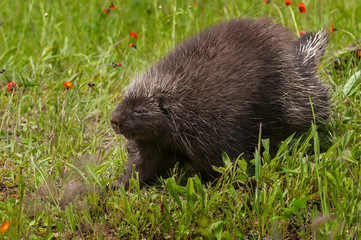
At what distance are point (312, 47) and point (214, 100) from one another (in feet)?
5.45

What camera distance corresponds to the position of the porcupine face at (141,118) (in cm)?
A: 446

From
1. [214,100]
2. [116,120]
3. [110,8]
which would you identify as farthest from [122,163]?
[110,8]

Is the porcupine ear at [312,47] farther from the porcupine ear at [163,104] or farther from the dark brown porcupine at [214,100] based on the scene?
the porcupine ear at [163,104]

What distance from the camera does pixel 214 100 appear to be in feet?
14.6

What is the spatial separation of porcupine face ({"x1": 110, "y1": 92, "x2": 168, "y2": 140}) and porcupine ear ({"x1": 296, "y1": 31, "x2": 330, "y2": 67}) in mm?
1668

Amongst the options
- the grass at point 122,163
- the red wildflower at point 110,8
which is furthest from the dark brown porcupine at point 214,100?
the red wildflower at point 110,8

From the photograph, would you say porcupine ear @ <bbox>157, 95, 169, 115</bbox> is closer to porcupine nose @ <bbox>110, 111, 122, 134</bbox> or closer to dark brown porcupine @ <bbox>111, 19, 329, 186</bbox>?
dark brown porcupine @ <bbox>111, 19, 329, 186</bbox>

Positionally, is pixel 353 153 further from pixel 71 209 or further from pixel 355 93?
pixel 71 209

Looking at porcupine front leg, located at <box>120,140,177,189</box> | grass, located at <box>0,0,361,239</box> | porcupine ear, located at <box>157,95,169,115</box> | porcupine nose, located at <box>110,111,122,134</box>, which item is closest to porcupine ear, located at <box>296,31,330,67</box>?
grass, located at <box>0,0,361,239</box>

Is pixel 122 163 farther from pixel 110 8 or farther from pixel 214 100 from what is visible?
pixel 110 8

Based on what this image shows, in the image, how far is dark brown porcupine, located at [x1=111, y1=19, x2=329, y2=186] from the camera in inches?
176

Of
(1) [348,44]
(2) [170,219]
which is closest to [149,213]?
(2) [170,219]

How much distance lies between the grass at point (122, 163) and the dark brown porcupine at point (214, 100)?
22 cm

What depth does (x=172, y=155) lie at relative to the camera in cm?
483
